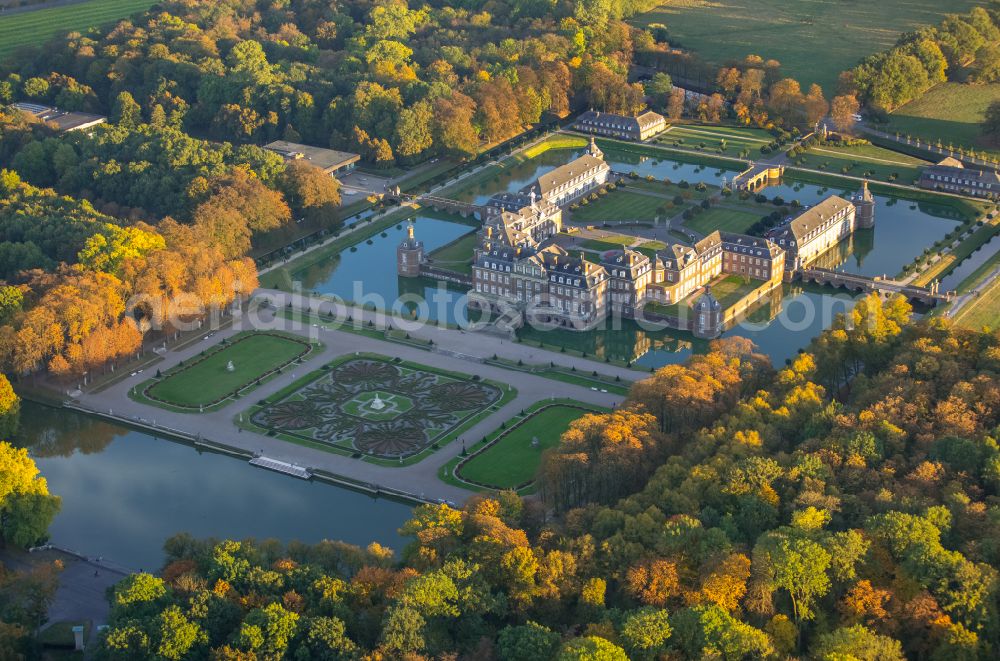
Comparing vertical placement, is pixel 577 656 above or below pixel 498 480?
above

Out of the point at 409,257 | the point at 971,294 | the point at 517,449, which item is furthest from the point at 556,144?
the point at 517,449

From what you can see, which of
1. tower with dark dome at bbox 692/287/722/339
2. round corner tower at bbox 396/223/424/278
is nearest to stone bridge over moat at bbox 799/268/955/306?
tower with dark dome at bbox 692/287/722/339

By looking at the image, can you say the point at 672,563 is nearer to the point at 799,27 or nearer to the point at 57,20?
the point at 799,27

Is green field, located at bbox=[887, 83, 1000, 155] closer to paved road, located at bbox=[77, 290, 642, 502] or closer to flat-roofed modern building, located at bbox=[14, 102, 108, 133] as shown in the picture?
paved road, located at bbox=[77, 290, 642, 502]

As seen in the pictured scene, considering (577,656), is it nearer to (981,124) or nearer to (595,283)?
(595,283)

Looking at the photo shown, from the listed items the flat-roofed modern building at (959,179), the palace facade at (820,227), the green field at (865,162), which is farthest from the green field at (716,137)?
the palace facade at (820,227)

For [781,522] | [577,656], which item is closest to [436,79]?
[781,522]
